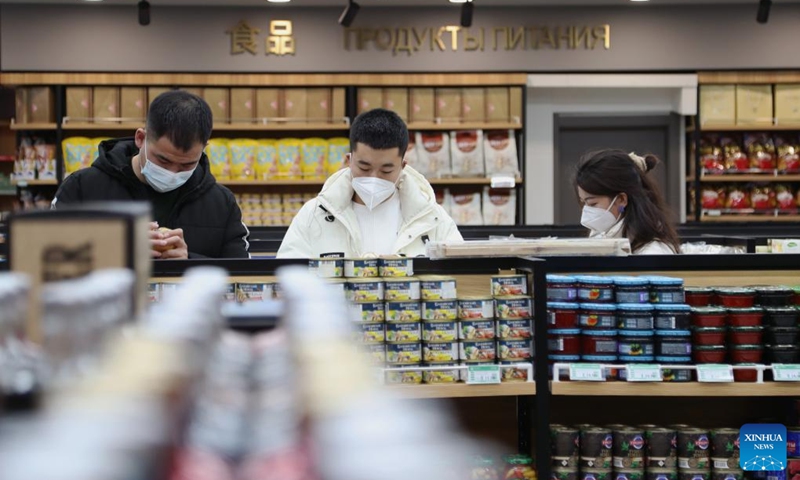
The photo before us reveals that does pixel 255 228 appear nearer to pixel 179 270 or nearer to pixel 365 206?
pixel 365 206

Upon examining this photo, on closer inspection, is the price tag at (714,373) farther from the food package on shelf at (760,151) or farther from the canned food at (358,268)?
the food package on shelf at (760,151)

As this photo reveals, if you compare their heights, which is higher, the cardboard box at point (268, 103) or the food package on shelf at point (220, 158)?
the cardboard box at point (268, 103)

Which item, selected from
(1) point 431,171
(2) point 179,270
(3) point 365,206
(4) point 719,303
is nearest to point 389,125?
(3) point 365,206

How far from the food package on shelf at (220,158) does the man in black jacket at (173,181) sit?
4.46m

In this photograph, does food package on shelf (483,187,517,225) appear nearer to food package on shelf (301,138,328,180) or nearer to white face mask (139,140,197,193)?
food package on shelf (301,138,328,180)

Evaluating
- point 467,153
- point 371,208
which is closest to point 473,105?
point 467,153

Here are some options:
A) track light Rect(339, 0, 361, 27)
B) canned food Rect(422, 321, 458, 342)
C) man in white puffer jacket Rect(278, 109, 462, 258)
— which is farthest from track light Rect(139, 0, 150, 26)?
canned food Rect(422, 321, 458, 342)

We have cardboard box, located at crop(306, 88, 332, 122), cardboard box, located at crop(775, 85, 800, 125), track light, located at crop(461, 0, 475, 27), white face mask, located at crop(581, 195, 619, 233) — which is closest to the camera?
white face mask, located at crop(581, 195, 619, 233)

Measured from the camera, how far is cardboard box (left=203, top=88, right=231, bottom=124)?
771cm

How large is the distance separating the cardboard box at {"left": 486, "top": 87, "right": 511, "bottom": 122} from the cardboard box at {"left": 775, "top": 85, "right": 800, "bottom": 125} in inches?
95.3

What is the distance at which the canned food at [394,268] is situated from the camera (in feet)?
7.72

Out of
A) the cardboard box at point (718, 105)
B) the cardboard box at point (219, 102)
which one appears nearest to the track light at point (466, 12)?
the cardboard box at point (219, 102)

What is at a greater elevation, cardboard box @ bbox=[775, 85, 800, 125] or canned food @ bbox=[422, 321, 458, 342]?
cardboard box @ bbox=[775, 85, 800, 125]

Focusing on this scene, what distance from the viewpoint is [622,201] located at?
3439 millimetres
